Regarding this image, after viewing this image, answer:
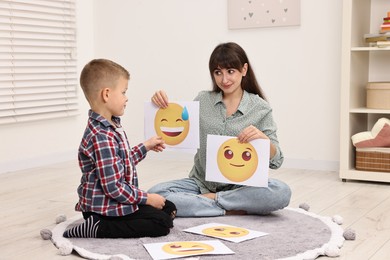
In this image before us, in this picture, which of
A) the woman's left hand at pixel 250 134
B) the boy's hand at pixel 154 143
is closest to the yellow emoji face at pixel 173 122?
the boy's hand at pixel 154 143

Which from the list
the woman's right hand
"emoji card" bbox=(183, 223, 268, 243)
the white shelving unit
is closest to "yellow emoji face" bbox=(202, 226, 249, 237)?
"emoji card" bbox=(183, 223, 268, 243)

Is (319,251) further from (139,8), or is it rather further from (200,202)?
(139,8)

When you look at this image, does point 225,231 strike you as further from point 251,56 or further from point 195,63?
point 195,63

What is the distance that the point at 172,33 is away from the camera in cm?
389

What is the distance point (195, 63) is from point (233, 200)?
176cm

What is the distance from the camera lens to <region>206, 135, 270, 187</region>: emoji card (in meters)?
2.09

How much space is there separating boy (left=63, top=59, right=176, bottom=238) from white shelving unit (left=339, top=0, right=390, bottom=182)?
4.63 feet

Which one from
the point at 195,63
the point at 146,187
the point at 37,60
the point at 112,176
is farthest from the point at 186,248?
the point at 37,60

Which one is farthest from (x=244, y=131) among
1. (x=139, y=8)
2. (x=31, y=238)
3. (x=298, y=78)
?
(x=139, y=8)

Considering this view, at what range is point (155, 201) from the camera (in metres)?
1.97

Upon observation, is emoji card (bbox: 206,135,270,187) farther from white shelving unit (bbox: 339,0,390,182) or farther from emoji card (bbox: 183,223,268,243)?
white shelving unit (bbox: 339,0,390,182)

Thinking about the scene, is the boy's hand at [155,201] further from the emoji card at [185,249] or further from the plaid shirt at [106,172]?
the emoji card at [185,249]

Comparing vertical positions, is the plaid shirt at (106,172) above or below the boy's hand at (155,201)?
above

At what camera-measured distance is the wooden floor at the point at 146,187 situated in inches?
75.4
